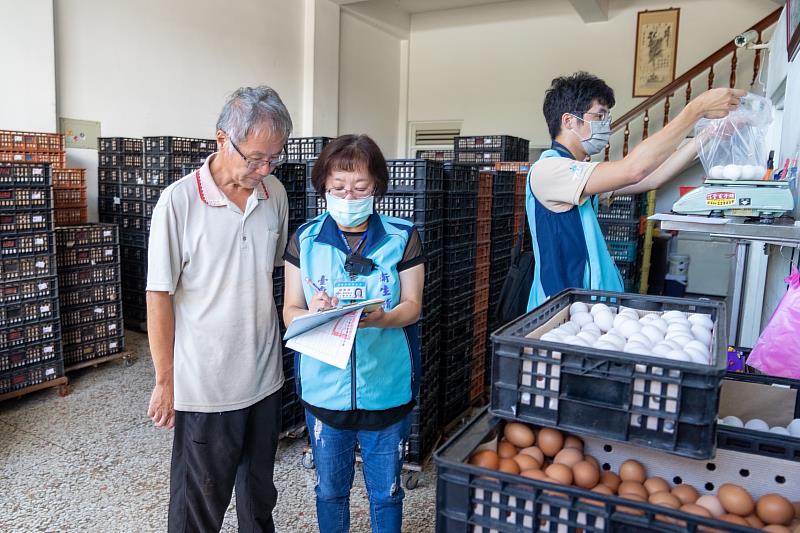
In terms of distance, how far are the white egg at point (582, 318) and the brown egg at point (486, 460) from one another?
0.45m

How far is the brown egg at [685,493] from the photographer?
109 cm

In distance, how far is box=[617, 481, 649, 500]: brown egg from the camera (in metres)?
1.09

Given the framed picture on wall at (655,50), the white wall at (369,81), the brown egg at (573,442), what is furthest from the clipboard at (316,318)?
the framed picture on wall at (655,50)

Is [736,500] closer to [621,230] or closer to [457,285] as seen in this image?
[457,285]

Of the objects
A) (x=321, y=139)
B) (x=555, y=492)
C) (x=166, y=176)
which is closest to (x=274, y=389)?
(x=555, y=492)

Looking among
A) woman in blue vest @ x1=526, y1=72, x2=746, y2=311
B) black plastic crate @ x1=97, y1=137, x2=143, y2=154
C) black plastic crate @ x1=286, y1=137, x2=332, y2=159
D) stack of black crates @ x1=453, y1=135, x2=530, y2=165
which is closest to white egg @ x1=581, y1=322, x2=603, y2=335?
woman in blue vest @ x1=526, y1=72, x2=746, y2=311

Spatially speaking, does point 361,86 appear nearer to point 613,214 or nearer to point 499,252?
point 613,214

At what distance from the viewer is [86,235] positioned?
4430mm

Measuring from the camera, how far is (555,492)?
0.96 meters

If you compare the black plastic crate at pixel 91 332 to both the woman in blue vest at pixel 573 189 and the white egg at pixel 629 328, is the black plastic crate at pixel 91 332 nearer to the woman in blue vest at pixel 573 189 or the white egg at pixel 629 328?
the woman in blue vest at pixel 573 189

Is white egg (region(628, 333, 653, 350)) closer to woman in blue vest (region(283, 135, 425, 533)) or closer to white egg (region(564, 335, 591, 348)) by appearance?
white egg (region(564, 335, 591, 348))

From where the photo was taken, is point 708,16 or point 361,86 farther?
point 361,86

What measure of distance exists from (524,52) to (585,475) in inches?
414

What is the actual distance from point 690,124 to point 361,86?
953 centimetres
